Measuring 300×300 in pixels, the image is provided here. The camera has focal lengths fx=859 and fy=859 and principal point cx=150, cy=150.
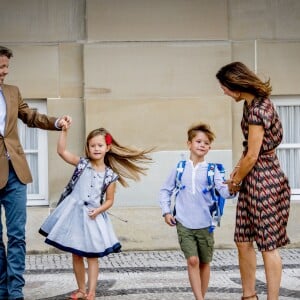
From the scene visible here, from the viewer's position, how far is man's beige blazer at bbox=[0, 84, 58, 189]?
20.2ft

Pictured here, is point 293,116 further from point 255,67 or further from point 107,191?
point 107,191

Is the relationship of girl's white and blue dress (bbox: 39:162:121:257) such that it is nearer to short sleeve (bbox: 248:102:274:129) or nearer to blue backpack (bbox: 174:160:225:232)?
blue backpack (bbox: 174:160:225:232)

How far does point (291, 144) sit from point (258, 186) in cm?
386

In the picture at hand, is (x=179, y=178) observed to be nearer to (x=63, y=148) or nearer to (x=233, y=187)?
(x=233, y=187)

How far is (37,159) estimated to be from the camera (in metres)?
9.32

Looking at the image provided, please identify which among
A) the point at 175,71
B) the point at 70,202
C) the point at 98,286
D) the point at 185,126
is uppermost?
the point at 175,71

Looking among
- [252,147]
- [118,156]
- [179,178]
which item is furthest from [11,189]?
[252,147]

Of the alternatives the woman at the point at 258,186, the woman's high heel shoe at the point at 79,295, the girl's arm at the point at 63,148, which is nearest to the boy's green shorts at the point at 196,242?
the woman at the point at 258,186

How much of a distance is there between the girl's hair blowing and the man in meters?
1.22

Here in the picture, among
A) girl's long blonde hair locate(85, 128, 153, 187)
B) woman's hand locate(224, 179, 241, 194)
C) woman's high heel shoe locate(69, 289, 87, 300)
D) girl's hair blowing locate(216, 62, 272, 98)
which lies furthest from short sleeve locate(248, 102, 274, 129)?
woman's high heel shoe locate(69, 289, 87, 300)

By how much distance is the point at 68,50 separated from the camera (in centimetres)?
908

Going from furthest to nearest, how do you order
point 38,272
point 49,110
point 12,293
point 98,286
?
point 49,110, point 38,272, point 98,286, point 12,293

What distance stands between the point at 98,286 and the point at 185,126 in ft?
8.59

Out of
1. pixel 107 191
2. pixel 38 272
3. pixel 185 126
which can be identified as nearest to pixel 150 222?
pixel 185 126
